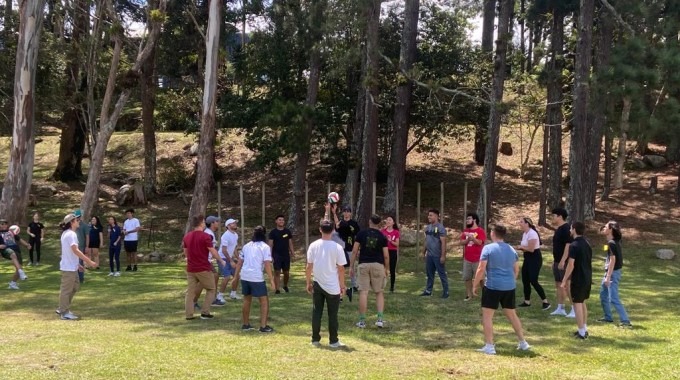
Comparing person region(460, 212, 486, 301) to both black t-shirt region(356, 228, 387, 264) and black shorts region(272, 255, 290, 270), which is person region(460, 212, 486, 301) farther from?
black shorts region(272, 255, 290, 270)

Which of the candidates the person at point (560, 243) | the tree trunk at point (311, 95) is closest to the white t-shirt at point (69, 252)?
the person at point (560, 243)

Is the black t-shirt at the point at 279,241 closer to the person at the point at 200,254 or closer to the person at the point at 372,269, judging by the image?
the person at the point at 200,254

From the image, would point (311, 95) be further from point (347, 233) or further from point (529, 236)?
point (529, 236)

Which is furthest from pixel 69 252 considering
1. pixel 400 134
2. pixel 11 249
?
pixel 400 134

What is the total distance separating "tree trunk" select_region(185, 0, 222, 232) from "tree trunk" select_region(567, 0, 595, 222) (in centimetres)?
1078

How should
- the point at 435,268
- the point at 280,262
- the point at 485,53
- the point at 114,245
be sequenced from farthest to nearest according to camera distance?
the point at 485,53 < the point at 114,245 < the point at 280,262 < the point at 435,268

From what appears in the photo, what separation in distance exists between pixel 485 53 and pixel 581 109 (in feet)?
28.2

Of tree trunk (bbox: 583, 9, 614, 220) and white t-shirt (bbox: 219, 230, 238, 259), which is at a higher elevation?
tree trunk (bbox: 583, 9, 614, 220)

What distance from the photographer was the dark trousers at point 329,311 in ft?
27.7

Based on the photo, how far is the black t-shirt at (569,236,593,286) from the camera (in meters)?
9.13

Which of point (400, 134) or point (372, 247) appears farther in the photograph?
point (400, 134)

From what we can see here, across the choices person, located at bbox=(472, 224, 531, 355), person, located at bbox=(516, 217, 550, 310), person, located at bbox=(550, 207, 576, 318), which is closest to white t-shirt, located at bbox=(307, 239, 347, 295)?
person, located at bbox=(472, 224, 531, 355)

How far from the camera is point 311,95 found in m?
24.6

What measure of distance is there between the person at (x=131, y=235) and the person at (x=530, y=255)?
10.1 m
